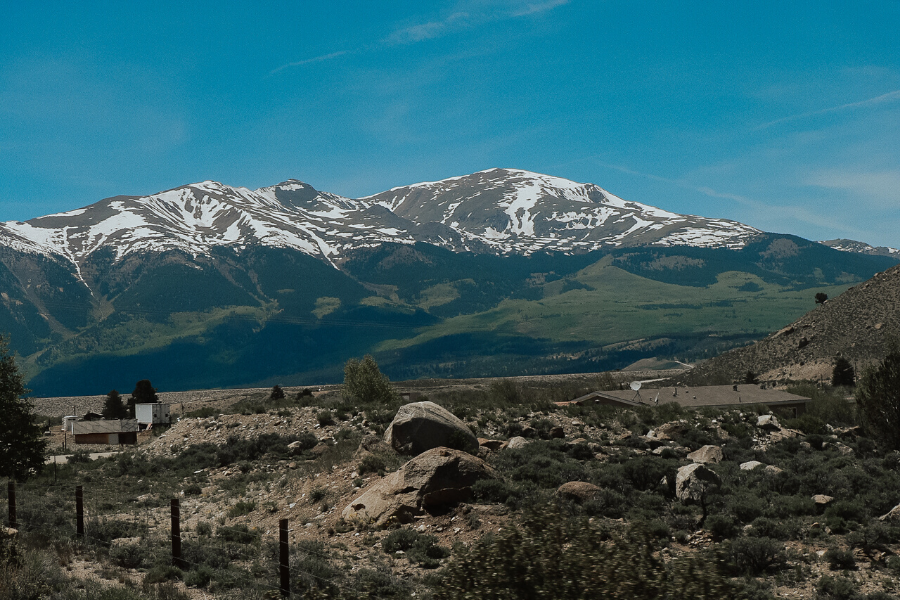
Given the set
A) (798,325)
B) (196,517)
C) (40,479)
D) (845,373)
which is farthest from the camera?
(798,325)

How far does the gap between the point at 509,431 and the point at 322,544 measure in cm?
1647

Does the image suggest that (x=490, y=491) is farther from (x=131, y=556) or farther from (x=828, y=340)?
(x=828, y=340)

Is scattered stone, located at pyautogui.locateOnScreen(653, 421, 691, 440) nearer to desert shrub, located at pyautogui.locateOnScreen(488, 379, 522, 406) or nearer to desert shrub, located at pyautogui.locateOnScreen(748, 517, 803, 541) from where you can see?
desert shrub, located at pyautogui.locateOnScreen(488, 379, 522, 406)

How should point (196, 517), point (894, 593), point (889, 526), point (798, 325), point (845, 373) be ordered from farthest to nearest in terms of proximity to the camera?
point (798, 325) → point (845, 373) → point (196, 517) → point (889, 526) → point (894, 593)

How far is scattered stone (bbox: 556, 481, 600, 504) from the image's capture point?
22875 millimetres

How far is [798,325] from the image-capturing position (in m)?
110

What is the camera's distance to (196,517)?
85.9ft

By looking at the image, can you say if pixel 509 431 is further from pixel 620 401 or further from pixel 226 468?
pixel 620 401

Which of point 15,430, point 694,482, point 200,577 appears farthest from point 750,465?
point 15,430

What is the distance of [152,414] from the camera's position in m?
70.0

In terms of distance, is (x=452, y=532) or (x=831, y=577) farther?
(x=452, y=532)

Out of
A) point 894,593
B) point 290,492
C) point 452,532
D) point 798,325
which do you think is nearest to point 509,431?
point 290,492

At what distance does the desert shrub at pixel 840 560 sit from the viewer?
1786 cm

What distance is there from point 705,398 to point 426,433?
112 feet
